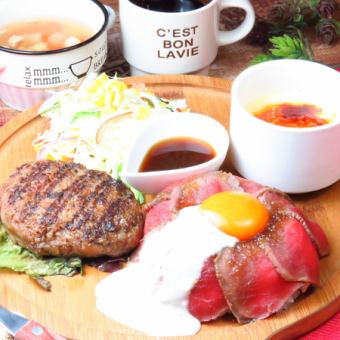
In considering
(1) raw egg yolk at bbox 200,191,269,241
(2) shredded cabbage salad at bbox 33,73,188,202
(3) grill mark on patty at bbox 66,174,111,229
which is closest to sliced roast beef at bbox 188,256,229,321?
(1) raw egg yolk at bbox 200,191,269,241

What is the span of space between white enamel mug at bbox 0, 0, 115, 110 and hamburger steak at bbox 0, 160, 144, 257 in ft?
2.84

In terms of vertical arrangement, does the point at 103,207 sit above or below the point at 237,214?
below

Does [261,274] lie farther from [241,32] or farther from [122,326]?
[241,32]

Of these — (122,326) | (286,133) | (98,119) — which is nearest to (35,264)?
(122,326)

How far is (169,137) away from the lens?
129 inches

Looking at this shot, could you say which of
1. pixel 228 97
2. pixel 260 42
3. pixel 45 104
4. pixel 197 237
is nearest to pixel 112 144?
pixel 45 104

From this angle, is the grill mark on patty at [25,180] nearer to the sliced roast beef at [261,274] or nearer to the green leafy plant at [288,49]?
the sliced roast beef at [261,274]

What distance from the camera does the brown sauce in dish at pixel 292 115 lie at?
3.15m

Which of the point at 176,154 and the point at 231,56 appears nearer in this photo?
the point at 176,154

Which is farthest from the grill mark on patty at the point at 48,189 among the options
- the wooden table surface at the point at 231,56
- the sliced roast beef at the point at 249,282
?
the wooden table surface at the point at 231,56

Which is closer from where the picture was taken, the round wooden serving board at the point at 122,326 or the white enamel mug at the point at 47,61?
the round wooden serving board at the point at 122,326

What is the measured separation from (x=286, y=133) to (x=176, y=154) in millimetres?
542

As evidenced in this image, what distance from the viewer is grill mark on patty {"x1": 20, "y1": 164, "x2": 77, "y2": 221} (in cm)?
276

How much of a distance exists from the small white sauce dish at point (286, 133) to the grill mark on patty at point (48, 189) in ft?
2.46
